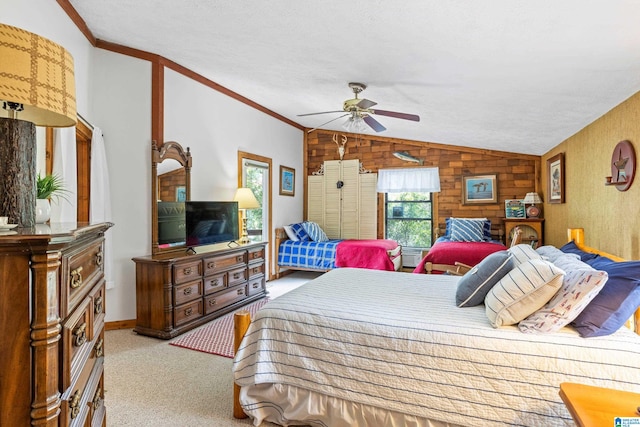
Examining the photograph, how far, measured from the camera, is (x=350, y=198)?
693 cm

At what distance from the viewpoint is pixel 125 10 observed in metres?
2.90

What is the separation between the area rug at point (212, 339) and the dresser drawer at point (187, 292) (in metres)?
0.33

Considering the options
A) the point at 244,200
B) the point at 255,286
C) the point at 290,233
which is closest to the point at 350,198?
the point at 290,233

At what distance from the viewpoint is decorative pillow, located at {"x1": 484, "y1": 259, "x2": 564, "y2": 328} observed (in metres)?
1.73

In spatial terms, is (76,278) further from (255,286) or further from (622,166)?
(255,286)

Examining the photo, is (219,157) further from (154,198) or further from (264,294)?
(264,294)

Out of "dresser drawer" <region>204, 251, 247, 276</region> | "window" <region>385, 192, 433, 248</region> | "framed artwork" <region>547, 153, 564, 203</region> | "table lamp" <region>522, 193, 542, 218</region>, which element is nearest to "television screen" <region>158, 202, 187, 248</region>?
"dresser drawer" <region>204, 251, 247, 276</region>

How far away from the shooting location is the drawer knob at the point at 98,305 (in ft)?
4.65

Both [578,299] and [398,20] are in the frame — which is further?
[398,20]

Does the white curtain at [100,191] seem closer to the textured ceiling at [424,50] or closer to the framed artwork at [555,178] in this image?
the textured ceiling at [424,50]

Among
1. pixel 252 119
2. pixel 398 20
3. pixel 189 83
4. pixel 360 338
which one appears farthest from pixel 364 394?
pixel 252 119

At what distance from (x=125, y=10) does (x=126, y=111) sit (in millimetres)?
1113

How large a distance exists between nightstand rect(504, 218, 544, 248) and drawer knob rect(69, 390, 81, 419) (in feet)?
18.6

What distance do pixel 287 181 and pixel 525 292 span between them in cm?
510
